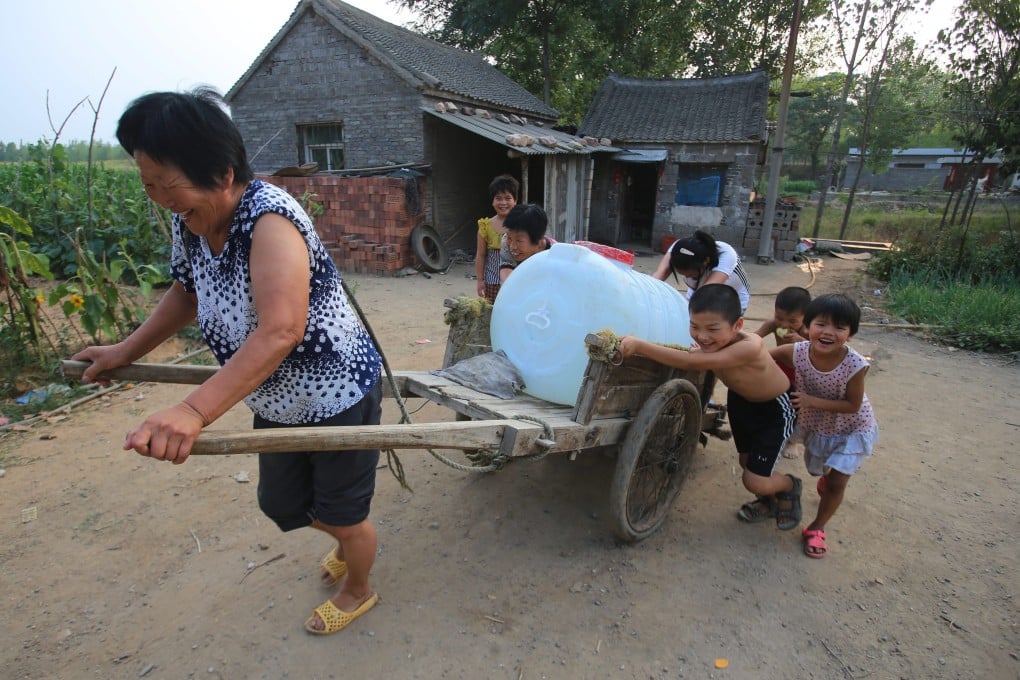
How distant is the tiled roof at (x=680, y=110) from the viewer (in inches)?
510

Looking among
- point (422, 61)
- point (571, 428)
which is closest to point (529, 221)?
point (571, 428)

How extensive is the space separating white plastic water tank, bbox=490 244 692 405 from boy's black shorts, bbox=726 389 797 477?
510 millimetres

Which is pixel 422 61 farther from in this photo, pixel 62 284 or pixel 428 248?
pixel 62 284

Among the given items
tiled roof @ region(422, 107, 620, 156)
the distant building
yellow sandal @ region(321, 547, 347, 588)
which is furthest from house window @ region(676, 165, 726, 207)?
the distant building

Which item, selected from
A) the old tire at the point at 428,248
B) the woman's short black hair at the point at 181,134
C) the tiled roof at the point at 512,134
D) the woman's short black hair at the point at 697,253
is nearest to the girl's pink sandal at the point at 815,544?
the woman's short black hair at the point at 697,253

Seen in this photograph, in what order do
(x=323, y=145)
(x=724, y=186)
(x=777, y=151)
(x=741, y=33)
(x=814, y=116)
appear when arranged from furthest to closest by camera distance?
(x=814, y=116)
(x=741, y=33)
(x=724, y=186)
(x=323, y=145)
(x=777, y=151)

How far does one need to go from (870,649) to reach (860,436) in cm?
91

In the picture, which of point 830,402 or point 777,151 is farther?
point 777,151

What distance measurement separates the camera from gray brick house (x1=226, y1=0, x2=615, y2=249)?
10727 millimetres

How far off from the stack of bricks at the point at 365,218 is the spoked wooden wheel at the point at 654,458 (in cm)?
758

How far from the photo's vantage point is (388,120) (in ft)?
35.8

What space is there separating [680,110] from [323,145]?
8.68 metres

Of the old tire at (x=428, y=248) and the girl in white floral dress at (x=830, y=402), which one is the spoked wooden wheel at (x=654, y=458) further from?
the old tire at (x=428, y=248)

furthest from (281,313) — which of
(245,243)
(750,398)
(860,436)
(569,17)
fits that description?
(569,17)
